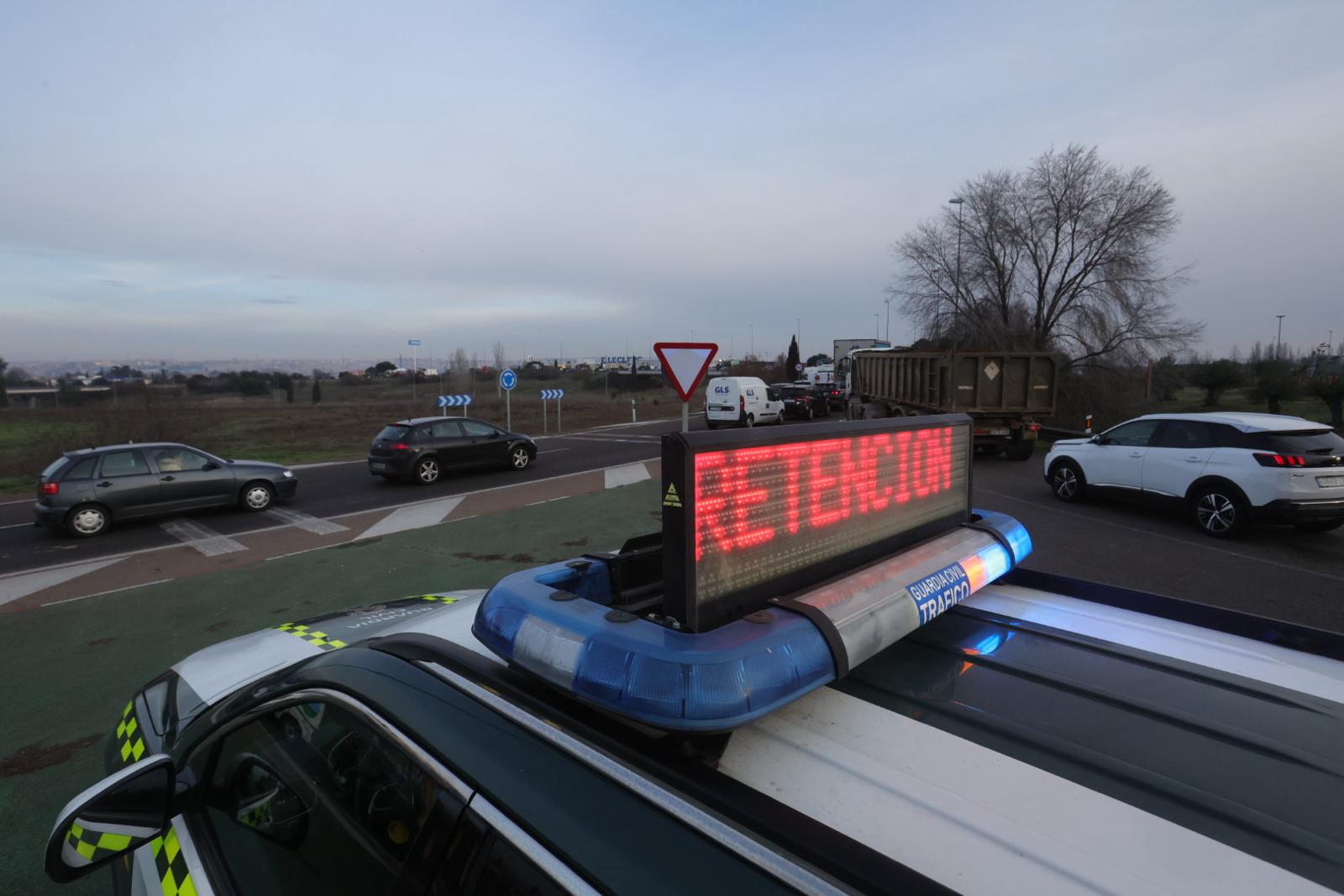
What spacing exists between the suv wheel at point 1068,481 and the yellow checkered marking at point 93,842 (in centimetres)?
1317

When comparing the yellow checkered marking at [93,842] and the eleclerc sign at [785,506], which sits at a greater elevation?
the eleclerc sign at [785,506]

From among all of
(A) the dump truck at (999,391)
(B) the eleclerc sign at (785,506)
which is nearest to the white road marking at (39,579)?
(B) the eleclerc sign at (785,506)

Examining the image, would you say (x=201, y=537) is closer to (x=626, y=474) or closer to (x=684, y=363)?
(x=626, y=474)

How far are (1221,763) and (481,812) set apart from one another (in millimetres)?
1574

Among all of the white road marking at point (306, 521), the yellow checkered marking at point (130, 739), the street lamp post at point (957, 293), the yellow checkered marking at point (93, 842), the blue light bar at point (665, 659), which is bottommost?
the white road marking at point (306, 521)

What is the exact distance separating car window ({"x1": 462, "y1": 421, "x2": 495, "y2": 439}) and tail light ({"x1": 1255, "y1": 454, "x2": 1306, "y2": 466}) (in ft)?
49.7

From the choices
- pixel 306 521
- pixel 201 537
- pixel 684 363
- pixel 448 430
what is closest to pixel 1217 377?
pixel 448 430

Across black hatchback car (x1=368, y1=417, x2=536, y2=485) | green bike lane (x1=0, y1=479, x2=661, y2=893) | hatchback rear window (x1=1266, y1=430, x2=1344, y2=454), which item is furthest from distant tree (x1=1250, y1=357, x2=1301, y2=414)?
green bike lane (x1=0, y1=479, x2=661, y2=893)

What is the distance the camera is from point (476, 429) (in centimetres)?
1734

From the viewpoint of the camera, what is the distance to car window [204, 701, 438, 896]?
1.58 meters

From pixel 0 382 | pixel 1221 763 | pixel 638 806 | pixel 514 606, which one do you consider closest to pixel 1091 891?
pixel 1221 763

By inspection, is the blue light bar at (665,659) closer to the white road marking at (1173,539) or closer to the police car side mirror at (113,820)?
the police car side mirror at (113,820)

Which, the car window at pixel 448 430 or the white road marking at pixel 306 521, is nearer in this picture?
the white road marking at pixel 306 521

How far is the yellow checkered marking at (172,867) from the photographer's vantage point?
196 cm
